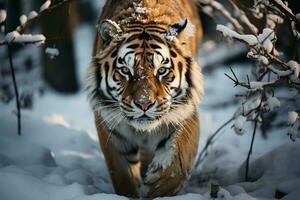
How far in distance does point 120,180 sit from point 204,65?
21.6ft

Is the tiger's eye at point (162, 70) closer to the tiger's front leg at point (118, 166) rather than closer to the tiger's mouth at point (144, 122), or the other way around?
the tiger's mouth at point (144, 122)

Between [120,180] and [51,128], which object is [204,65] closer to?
[51,128]

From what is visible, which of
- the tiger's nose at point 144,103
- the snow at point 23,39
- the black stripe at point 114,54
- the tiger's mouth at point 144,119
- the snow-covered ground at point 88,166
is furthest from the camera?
the black stripe at point 114,54

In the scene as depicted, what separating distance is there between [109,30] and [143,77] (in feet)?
1.69

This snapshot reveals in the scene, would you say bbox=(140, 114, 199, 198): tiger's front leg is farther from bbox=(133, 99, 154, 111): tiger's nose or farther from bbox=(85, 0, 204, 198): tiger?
bbox=(133, 99, 154, 111): tiger's nose

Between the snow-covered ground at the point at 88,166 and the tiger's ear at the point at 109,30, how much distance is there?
3.61 ft

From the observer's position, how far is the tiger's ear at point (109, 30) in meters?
3.40

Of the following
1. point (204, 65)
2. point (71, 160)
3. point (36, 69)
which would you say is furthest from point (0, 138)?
point (204, 65)

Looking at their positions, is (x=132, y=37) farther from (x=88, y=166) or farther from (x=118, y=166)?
(x=88, y=166)

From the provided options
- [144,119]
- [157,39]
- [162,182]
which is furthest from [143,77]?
[162,182]

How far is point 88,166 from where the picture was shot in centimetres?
428

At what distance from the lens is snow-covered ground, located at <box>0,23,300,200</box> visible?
296 centimetres

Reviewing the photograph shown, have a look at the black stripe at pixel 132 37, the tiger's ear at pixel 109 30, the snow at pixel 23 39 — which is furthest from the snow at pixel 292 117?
the snow at pixel 23 39

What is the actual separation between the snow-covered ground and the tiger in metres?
0.27
